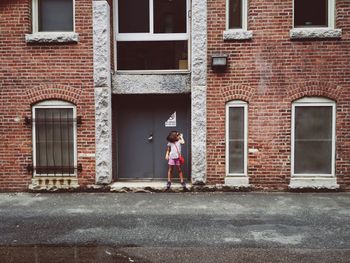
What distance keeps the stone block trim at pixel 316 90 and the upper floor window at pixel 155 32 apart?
9.53ft

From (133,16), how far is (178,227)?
236 inches

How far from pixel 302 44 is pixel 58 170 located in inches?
274

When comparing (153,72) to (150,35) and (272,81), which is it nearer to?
(150,35)

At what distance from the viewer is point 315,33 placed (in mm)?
9109

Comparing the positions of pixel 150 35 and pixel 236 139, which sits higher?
pixel 150 35

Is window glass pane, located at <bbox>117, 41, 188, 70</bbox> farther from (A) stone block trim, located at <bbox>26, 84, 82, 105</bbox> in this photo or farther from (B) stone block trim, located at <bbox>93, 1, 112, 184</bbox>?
(A) stone block trim, located at <bbox>26, 84, 82, 105</bbox>

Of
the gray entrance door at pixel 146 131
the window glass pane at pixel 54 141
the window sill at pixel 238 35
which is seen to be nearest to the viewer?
the window sill at pixel 238 35

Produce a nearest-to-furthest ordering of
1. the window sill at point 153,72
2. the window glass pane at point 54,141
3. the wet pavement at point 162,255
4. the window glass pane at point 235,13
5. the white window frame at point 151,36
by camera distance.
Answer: the wet pavement at point 162,255 → the window glass pane at point 235,13 → the window glass pane at point 54,141 → the window sill at point 153,72 → the white window frame at point 151,36

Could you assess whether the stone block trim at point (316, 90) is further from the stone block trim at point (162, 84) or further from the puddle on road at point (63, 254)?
the puddle on road at point (63, 254)

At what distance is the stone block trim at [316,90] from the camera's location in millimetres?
9156

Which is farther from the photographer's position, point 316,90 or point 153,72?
point 153,72

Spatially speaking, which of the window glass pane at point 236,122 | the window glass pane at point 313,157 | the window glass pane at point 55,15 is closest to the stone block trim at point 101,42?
the window glass pane at point 55,15

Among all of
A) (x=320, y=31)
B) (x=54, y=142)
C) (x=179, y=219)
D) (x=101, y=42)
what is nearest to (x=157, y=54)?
(x=101, y=42)

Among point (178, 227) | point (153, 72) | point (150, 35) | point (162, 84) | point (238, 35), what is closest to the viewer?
point (178, 227)
